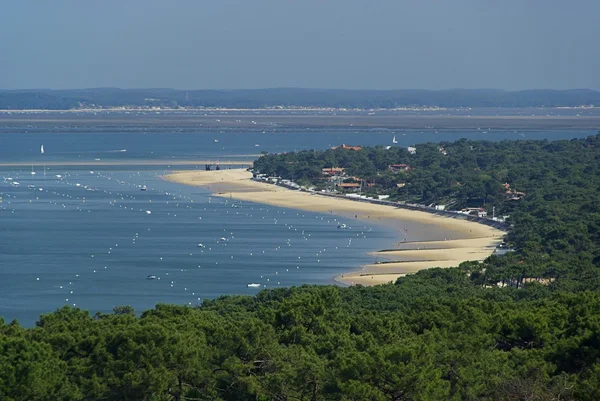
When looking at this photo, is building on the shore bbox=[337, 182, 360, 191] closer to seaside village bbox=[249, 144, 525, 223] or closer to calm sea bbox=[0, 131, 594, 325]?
seaside village bbox=[249, 144, 525, 223]

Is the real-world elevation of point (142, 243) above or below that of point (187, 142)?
above

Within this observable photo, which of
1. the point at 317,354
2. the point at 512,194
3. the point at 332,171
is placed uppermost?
the point at 317,354

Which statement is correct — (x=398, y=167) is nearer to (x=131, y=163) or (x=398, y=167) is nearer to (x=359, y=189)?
(x=359, y=189)

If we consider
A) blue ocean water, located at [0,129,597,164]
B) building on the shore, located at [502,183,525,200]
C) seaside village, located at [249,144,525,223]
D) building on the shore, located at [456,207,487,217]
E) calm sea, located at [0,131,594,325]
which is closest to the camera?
calm sea, located at [0,131,594,325]

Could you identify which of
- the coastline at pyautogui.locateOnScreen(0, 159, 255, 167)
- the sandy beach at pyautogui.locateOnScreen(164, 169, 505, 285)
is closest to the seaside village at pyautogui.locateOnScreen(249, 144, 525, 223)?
the sandy beach at pyautogui.locateOnScreen(164, 169, 505, 285)

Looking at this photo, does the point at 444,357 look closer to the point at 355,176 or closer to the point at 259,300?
the point at 259,300

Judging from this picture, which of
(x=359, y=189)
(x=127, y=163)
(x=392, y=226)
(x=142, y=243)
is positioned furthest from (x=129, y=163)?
(x=142, y=243)

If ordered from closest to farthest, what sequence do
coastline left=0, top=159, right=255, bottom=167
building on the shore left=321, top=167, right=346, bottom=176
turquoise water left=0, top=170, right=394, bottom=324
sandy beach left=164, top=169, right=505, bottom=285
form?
turquoise water left=0, top=170, right=394, bottom=324
sandy beach left=164, top=169, right=505, bottom=285
building on the shore left=321, top=167, right=346, bottom=176
coastline left=0, top=159, right=255, bottom=167
